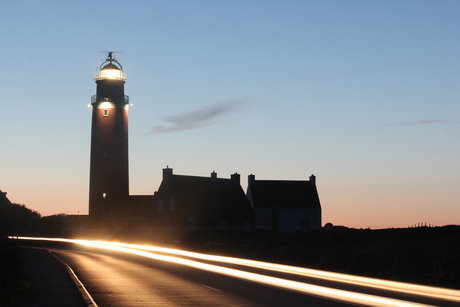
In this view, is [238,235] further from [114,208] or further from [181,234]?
[114,208]

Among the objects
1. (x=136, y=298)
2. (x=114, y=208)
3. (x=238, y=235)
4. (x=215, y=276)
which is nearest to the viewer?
(x=136, y=298)

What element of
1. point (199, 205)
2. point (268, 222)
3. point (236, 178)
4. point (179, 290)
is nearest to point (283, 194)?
point (268, 222)

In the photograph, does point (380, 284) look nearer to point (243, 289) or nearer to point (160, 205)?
point (243, 289)

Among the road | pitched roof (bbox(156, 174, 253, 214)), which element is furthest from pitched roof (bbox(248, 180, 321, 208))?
the road

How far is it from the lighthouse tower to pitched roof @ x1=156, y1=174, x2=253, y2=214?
640 cm

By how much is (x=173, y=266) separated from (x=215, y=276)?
6904 millimetres

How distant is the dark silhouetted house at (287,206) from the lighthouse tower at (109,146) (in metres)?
16.9

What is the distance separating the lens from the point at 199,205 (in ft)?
268

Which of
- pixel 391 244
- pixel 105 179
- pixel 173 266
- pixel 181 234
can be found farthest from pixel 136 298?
pixel 105 179

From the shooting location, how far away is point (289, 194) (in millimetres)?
85875

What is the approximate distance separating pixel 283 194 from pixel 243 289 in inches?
2566

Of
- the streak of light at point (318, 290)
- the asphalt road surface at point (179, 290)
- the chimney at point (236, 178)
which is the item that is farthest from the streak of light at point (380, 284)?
the chimney at point (236, 178)

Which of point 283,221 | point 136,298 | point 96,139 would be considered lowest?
point 136,298

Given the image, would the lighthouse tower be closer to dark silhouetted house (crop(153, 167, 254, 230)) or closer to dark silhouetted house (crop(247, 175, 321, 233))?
dark silhouetted house (crop(153, 167, 254, 230))
